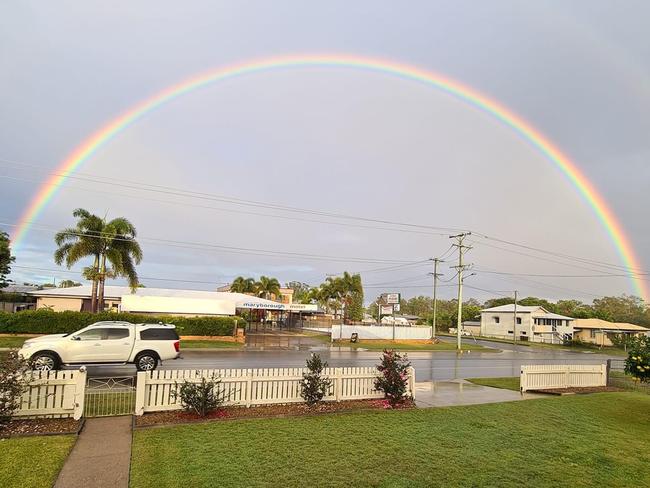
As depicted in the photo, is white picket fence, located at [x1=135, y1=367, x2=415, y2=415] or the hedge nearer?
white picket fence, located at [x1=135, y1=367, x2=415, y2=415]

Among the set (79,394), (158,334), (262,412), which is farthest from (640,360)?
(158,334)

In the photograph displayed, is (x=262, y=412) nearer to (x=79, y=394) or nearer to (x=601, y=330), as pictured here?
(x=79, y=394)

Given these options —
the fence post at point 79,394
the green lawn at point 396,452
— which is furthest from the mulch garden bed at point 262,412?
the fence post at point 79,394

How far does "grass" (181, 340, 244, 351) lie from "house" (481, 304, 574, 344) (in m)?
59.8

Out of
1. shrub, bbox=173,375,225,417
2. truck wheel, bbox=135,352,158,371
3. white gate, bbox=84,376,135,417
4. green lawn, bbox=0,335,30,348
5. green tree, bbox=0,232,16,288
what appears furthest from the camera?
green tree, bbox=0,232,16,288

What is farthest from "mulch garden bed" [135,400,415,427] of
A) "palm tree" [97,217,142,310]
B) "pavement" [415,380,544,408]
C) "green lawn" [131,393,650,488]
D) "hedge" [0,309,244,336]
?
"palm tree" [97,217,142,310]

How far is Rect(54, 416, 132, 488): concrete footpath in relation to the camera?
6043mm

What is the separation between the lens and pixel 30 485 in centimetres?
575

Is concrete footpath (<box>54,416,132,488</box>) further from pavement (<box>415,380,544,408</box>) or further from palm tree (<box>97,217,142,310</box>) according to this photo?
palm tree (<box>97,217,142,310</box>)

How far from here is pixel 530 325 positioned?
261 feet

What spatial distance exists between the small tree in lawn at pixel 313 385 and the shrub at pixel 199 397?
7.20 feet

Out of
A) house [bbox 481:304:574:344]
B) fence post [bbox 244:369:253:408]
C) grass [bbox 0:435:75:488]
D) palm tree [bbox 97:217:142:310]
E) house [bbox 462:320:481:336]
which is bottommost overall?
house [bbox 462:320:481:336]

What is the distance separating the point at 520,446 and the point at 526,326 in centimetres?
7931

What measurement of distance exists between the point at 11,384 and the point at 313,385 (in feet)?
19.9
